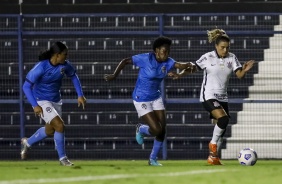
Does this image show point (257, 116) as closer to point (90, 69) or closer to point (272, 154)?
Result: point (272, 154)

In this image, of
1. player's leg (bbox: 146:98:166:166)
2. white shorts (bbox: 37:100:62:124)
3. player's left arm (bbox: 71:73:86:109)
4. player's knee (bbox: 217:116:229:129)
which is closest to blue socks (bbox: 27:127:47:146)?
white shorts (bbox: 37:100:62:124)

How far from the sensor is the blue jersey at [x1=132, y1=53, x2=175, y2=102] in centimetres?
1547

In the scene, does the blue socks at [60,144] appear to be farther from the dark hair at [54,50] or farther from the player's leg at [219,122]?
the player's leg at [219,122]

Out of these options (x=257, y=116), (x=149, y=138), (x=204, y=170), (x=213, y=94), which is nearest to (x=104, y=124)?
(x=149, y=138)

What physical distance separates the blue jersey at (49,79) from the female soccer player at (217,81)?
4.98 feet

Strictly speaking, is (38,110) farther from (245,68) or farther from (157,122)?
(245,68)

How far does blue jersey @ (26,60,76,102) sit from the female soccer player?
59.7 inches

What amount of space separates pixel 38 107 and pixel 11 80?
4.76 m

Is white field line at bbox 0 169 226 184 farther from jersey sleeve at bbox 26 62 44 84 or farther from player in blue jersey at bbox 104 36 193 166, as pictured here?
jersey sleeve at bbox 26 62 44 84

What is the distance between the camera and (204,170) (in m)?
13.5

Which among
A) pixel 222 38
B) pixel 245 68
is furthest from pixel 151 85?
pixel 245 68

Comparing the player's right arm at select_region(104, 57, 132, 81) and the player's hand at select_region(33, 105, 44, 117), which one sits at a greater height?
the player's right arm at select_region(104, 57, 132, 81)

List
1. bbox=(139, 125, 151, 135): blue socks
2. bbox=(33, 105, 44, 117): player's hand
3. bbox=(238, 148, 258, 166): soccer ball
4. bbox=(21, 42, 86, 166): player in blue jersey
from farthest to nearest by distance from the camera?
bbox=(139, 125, 151, 135): blue socks → bbox=(21, 42, 86, 166): player in blue jersey → bbox=(238, 148, 258, 166): soccer ball → bbox=(33, 105, 44, 117): player's hand
